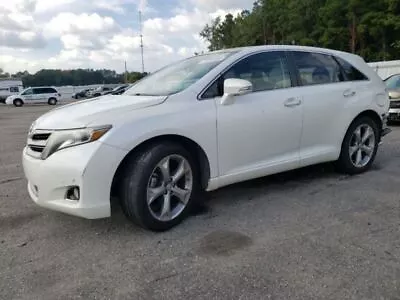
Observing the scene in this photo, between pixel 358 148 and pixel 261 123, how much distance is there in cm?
189

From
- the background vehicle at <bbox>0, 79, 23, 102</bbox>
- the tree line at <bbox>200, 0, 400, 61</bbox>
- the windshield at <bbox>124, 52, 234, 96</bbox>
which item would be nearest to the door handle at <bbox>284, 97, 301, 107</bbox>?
the windshield at <bbox>124, 52, 234, 96</bbox>

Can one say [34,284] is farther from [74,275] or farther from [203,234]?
[203,234]

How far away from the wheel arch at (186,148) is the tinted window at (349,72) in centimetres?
245

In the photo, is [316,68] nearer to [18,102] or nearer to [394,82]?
[394,82]

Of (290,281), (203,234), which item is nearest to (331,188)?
(203,234)

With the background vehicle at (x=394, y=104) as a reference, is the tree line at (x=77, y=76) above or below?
above

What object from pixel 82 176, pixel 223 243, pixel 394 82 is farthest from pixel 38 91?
pixel 223 243

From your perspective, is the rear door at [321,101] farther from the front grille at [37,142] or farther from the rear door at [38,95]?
the rear door at [38,95]

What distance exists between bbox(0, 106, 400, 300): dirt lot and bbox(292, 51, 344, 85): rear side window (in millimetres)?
1278

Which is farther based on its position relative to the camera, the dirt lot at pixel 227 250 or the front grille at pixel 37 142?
the front grille at pixel 37 142

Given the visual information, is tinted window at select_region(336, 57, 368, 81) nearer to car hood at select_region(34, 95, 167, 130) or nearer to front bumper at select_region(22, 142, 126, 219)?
car hood at select_region(34, 95, 167, 130)

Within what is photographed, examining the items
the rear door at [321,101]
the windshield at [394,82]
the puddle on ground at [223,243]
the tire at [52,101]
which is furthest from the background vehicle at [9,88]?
the puddle on ground at [223,243]

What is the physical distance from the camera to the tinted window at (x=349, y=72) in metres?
5.19

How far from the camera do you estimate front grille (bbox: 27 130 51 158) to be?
136 inches
